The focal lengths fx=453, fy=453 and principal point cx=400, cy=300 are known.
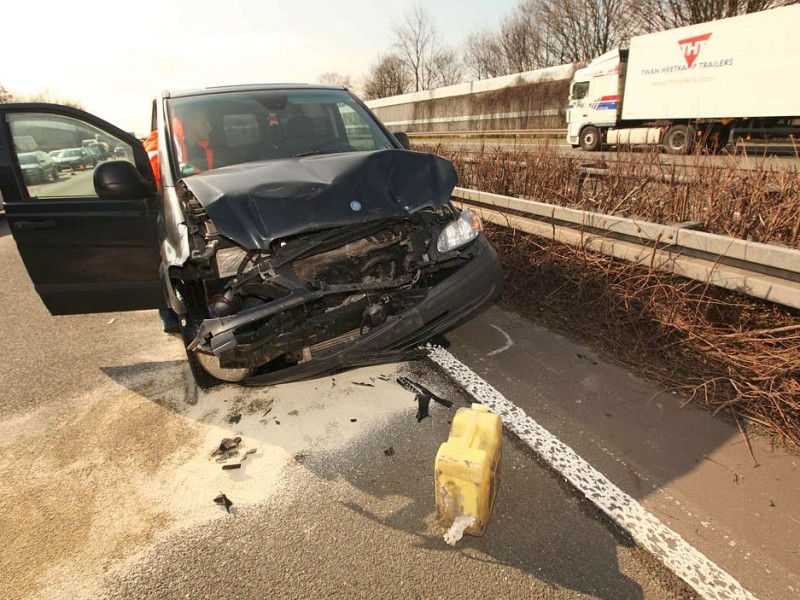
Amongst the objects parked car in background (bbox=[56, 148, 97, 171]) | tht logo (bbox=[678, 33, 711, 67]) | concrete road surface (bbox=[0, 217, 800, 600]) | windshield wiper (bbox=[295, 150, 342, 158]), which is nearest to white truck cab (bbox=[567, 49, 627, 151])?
tht logo (bbox=[678, 33, 711, 67])

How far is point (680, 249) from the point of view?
3.17 metres

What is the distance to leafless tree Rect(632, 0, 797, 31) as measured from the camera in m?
24.5

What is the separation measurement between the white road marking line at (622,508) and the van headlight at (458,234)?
0.96 m

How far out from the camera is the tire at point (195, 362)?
2680mm

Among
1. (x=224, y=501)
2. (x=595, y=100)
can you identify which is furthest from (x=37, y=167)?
(x=595, y=100)

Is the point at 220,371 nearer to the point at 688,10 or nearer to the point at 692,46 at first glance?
the point at 692,46

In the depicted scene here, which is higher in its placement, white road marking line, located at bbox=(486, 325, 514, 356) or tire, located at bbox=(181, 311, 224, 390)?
tire, located at bbox=(181, 311, 224, 390)

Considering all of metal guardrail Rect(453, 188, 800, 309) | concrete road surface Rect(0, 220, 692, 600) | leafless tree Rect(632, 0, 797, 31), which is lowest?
concrete road surface Rect(0, 220, 692, 600)

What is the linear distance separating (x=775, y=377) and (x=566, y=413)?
3.82 feet

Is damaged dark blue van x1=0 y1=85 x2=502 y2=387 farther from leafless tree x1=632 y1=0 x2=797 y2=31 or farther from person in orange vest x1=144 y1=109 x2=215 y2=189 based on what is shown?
leafless tree x1=632 y1=0 x2=797 y2=31

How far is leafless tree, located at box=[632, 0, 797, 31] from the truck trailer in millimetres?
13299

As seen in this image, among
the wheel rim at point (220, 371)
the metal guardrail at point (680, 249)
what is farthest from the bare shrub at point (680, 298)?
the wheel rim at point (220, 371)

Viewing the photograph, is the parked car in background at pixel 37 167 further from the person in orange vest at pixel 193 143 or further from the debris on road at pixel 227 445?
the debris on road at pixel 227 445

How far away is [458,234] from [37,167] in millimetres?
3160
